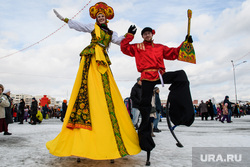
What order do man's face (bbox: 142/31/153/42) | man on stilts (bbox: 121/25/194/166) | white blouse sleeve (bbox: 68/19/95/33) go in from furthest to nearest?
white blouse sleeve (bbox: 68/19/95/33), man's face (bbox: 142/31/153/42), man on stilts (bbox: 121/25/194/166)

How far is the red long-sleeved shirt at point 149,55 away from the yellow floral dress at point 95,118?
41cm

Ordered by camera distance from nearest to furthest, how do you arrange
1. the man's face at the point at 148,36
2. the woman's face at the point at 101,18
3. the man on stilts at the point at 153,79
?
the man on stilts at the point at 153,79 < the man's face at the point at 148,36 < the woman's face at the point at 101,18

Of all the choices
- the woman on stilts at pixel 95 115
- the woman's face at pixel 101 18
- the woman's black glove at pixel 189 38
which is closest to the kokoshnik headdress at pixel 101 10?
the woman's face at pixel 101 18

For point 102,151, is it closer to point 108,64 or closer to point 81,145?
point 81,145

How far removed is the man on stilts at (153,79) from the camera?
8.92ft

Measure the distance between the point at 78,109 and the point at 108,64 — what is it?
2.73 feet

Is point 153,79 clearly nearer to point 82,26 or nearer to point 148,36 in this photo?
point 148,36

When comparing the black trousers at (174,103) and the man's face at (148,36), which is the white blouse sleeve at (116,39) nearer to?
the man's face at (148,36)

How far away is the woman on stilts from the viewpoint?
2605 mm

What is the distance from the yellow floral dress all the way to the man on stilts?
10.3 inches

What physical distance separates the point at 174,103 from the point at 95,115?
1.03 metres

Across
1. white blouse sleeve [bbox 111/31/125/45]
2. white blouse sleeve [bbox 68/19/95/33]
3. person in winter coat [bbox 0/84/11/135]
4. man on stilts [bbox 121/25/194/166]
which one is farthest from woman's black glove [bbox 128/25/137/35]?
person in winter coat [bbox 0/84/11/135]

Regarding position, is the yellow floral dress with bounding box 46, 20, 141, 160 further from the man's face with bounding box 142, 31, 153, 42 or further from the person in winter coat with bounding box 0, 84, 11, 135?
the person in winter coat with bounding box 0, 84, 11, 135

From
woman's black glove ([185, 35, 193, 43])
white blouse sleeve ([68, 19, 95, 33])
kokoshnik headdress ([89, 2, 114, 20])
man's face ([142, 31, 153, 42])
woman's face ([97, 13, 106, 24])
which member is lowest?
woman's black glove ([185, 35, 193, 43])
